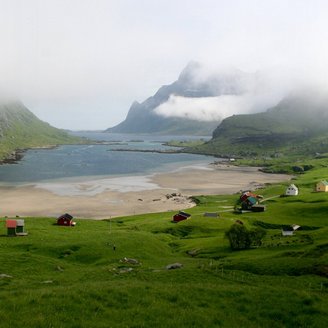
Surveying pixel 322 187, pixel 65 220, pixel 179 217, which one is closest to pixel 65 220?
pixel 65 220

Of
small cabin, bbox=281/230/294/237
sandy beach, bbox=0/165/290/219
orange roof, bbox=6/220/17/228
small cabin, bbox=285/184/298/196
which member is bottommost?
sandy beach, bbox=0/165/290/219

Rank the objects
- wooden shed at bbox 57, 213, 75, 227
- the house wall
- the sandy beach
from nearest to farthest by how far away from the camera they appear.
→ wooden shed at bbox 57, 213, 75, 227 → the sandy beach → the house wall

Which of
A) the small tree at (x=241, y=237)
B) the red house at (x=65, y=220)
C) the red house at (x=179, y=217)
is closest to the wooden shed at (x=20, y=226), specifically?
the red house at (x=65, y=220)

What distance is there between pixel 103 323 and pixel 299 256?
3400 cm

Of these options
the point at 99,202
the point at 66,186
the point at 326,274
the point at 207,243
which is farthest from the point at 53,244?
the point at 66,186

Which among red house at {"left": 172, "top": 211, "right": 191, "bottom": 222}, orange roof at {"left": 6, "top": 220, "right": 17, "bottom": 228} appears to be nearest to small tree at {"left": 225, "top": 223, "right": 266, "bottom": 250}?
orange roof at {"left": 6, "top": 220, "right": 17, "bottom": 228}

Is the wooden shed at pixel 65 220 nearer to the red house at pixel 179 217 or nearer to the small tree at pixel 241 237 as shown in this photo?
the red house at pixel 179 217

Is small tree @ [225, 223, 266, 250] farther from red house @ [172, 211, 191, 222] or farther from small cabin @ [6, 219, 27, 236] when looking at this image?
red house @ [172, 211, 191, 222]

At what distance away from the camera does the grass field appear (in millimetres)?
24672

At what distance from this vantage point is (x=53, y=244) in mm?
67375

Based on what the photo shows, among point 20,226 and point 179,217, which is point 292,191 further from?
point 20,226

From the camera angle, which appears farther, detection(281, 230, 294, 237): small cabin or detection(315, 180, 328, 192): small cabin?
detection(315, 180, 328, 192): small cabin

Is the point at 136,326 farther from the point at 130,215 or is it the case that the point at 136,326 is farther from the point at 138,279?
the point at 130,215

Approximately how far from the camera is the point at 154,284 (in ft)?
112
